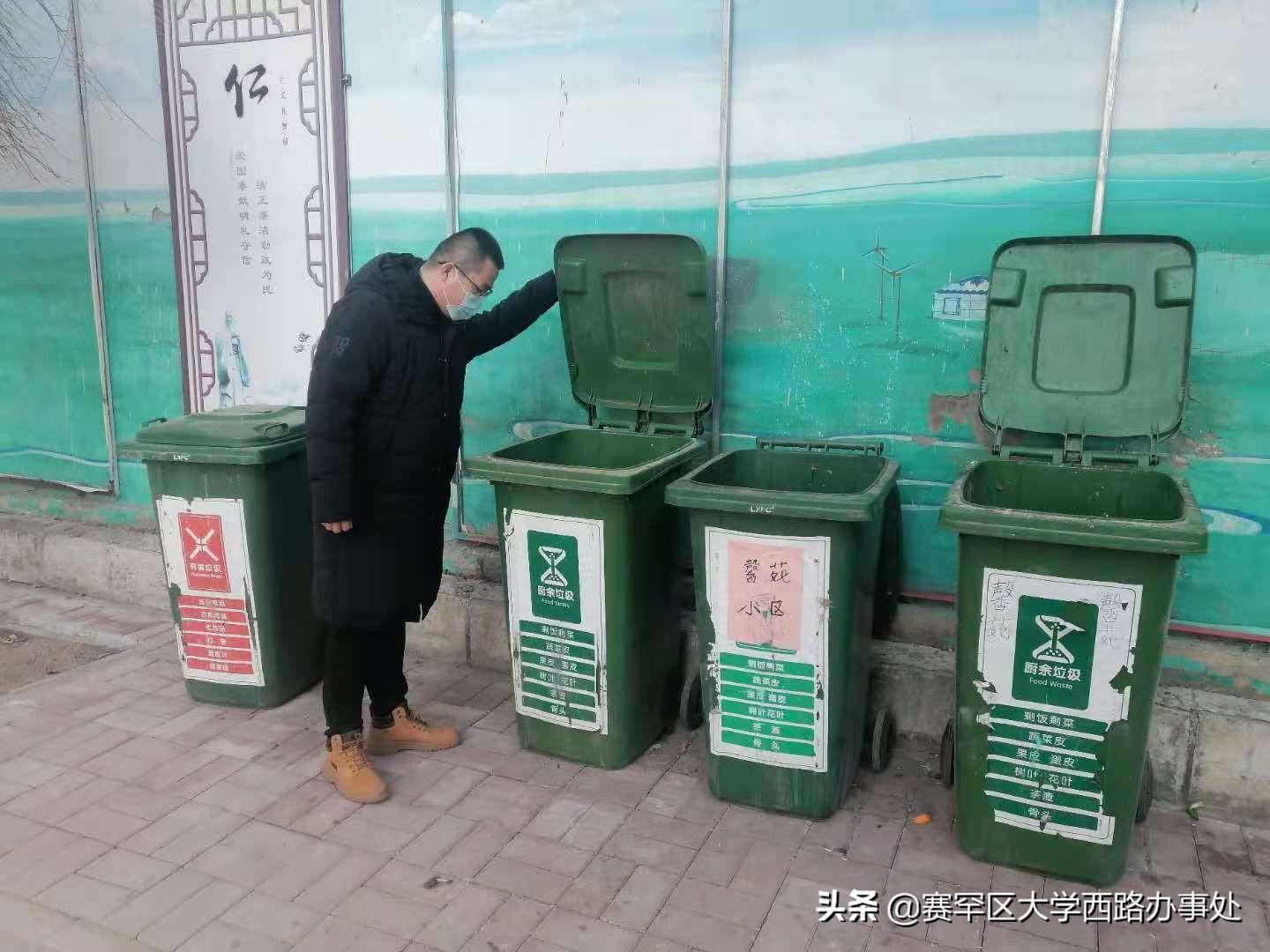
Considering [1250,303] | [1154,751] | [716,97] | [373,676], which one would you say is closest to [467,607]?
[373,676]

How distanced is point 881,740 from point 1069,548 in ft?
3.95

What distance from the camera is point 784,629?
3197mm

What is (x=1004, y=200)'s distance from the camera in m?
3.62

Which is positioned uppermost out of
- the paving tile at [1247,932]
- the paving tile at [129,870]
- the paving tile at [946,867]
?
the paving tile at [1247,932]

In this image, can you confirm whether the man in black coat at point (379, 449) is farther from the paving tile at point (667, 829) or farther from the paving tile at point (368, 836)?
the paving tile at point (667, 829)

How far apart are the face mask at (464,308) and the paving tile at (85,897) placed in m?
2.18

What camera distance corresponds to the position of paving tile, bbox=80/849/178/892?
9.86ft

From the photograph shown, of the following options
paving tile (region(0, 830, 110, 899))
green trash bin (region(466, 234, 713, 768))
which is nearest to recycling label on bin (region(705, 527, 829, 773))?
green trash bin (region(466, 234, 713, 768))

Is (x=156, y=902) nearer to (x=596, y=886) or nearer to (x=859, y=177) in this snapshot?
(x=596, y=886)

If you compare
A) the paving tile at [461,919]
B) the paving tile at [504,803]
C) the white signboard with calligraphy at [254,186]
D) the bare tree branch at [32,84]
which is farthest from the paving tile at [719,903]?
the bare tree branch at [32,84]

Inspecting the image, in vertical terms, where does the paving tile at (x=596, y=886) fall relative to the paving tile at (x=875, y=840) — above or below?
below

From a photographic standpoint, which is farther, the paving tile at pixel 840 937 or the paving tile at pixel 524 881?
the paving tile at pixel 524 881

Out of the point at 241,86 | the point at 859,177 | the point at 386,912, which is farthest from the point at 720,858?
the point at 241,86

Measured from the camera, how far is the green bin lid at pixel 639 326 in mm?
3924
